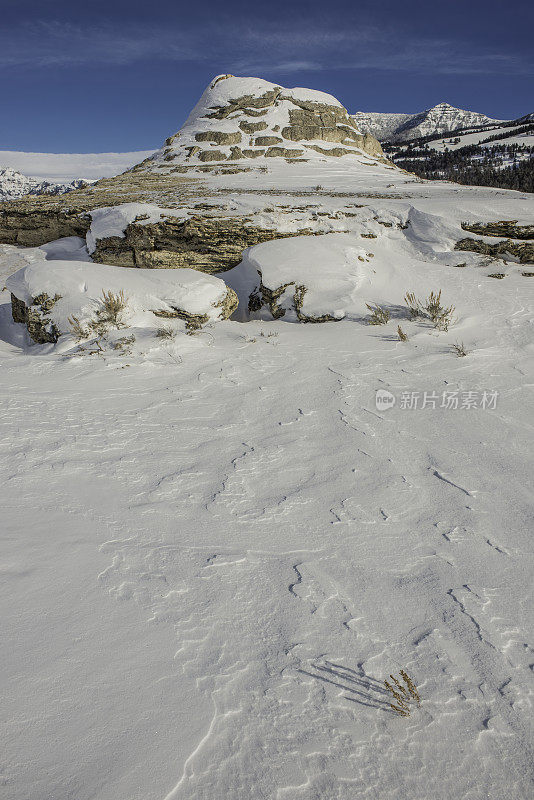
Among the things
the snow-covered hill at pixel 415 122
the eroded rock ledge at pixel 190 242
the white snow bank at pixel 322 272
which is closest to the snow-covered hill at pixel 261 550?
the white snow bank at pixel 322 272

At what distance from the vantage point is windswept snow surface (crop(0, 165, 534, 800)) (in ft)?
3.80

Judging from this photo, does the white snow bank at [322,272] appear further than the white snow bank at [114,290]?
Yes

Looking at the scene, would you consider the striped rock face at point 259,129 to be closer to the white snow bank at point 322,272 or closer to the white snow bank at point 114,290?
the white snow bank at point 322,272

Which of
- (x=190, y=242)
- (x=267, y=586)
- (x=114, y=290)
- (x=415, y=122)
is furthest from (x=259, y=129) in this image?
(x=415, y=122)

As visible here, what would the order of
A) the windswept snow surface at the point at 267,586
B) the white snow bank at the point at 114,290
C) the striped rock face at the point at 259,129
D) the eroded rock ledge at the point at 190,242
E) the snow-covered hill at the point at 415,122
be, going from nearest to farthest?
the windswept snow surface at the point at 267,586 < the white snow bank at the point at 114,290 < the eroded rock ledge at the point at 190,242 < the striped rock face at the point at 259,129 < the snow-covered hill at the point at 415,122

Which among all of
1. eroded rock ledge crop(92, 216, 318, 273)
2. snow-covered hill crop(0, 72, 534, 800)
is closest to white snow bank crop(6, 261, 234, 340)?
snow-covered hill crop(0, 72, 534, 800)

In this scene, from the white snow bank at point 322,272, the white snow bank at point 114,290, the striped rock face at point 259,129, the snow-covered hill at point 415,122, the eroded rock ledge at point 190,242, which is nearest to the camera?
the white snow bank at point 114,290

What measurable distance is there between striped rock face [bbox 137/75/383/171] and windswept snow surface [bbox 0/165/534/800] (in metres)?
17.6

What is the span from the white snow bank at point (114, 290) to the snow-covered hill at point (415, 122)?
14719 centimetres

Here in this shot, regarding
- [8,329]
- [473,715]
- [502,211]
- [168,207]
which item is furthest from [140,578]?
[502,211]

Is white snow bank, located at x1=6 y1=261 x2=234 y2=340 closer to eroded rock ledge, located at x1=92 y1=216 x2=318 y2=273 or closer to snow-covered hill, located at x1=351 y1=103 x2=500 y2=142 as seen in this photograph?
eroded rock ledge, located at x1=92 y1=216 x2=318 y2=273

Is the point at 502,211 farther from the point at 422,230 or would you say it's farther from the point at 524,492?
the point at 524,492

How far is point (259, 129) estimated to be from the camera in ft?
72.8

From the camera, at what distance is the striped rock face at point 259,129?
19922mm
